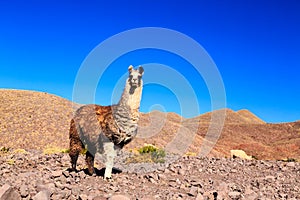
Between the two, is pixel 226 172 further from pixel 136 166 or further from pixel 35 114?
pixel 35 114

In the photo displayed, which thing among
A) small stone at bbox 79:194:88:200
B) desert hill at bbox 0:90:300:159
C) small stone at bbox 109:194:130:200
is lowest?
small stone at bbox 79:194:88:200

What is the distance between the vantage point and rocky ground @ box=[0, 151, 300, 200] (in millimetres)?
9086

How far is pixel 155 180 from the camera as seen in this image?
11453 mm

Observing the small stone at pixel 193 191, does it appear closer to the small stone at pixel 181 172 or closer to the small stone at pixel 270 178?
the small stone at pixel 181 172

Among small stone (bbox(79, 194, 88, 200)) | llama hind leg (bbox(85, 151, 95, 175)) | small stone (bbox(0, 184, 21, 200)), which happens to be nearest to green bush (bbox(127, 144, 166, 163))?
llama hind leg (bbox(85, 151, 95, 175))

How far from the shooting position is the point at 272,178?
540 inches

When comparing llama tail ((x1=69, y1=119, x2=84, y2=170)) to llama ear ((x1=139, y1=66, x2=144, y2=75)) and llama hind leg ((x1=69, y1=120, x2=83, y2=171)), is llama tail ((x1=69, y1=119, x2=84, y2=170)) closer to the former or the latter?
llama hind leg ((x1=69, y1=120, x2=83, y2=171))

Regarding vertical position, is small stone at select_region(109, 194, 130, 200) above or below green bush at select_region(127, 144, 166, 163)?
below

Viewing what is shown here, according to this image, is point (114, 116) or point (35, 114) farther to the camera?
point (35, 114)

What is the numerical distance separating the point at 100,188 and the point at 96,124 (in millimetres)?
1800

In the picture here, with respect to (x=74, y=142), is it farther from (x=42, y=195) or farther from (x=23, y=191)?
(x=42, y=195)

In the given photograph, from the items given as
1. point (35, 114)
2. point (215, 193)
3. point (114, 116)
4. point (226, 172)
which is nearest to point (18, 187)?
point (114, 116)

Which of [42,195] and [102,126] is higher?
[102,126]

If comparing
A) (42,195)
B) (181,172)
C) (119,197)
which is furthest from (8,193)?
(181,172)
